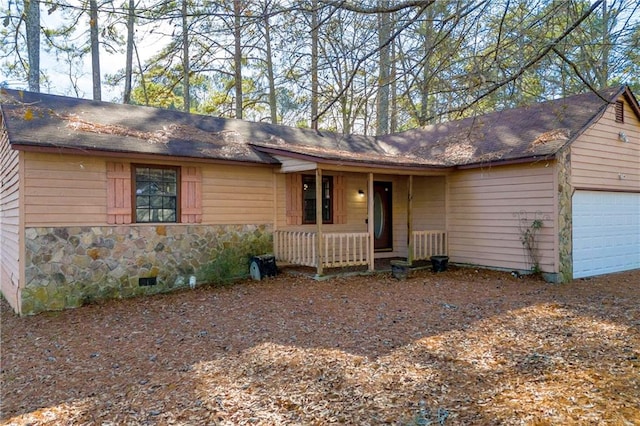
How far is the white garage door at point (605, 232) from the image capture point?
8945 millimetres

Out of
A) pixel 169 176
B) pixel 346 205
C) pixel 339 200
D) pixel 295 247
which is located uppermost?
pixel 169 176

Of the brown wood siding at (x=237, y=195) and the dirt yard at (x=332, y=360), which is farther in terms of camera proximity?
the brown wood siding at (x=237, y=195)

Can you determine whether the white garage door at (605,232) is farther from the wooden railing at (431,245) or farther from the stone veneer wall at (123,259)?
the stone veneer wall at (123,259)

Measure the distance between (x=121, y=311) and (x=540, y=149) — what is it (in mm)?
8353

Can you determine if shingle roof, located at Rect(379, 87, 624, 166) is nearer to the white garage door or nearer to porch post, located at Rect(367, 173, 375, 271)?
the white garage door

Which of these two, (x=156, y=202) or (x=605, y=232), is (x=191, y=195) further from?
(x=605, y=232)

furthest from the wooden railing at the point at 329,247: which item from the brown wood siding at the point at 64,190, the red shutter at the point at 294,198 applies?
the brown wood siding at the point at 64,190

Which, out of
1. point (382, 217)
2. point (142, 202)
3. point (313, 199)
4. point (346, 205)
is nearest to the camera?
point (142, 202)

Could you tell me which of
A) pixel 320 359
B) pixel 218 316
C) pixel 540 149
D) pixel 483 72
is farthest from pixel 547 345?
pixel 540 149

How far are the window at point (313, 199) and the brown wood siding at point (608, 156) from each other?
531 cm

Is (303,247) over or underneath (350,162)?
underneath

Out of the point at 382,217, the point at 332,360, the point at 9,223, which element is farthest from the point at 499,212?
the point at 9,223

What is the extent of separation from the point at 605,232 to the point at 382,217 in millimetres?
5253

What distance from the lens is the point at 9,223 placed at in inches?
303
